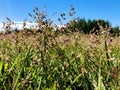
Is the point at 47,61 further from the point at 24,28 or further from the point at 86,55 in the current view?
the point at 24,28

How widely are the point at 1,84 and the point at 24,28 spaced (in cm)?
112

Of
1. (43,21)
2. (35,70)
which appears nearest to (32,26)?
(43,21)

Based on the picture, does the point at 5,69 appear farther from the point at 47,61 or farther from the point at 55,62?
the point at 55,62

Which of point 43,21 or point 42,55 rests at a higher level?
point 43,21

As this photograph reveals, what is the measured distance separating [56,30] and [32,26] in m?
0.23

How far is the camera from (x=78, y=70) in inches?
99.5

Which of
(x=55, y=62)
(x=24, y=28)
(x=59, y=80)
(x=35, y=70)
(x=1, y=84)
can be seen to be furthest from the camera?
(x=24, y=28)

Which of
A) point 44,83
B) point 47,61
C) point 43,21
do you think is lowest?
point 44,83

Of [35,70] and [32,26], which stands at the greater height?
[32,26]

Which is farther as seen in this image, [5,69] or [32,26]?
[32,26]

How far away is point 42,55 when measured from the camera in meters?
2.48

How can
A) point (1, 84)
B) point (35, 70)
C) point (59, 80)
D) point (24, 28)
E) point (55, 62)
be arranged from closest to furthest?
point (1, 84)
point (59, 80)
point (35, 70)
point (55, 62)
point (24, 28)

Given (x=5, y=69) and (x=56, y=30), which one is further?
(x=56, y=30)

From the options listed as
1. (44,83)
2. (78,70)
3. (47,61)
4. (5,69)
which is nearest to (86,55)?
(78,70)
